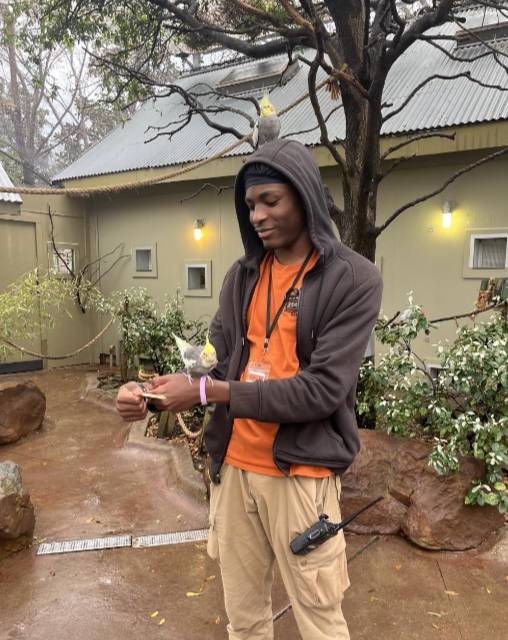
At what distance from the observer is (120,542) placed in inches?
113

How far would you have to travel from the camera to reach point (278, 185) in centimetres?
128

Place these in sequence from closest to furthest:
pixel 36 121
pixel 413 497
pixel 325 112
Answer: pixel 413 497
pixel 325 112
pixel 36 121

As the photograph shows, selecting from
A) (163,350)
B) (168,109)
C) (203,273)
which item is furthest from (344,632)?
(168,109)

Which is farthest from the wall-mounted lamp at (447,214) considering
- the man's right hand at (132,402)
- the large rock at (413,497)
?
the man's right hand at (132,402)

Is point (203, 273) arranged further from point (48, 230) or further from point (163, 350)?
point (48, 230)

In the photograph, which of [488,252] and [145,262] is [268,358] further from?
[145,262]

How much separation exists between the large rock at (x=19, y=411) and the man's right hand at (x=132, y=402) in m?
4.17

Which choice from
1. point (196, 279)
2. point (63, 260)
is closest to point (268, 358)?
point (196, 279)

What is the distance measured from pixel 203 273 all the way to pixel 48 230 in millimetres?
2960

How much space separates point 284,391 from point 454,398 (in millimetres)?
2197

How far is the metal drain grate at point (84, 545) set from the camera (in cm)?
278

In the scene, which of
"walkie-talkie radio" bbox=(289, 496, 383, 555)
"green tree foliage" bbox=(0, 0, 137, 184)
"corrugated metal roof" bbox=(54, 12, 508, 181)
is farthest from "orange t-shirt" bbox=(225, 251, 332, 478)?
"green tree foliage" bbox=(0, 0, 137, 184)

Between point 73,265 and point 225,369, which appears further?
point 73,265

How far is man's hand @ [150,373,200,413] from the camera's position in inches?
45.8
